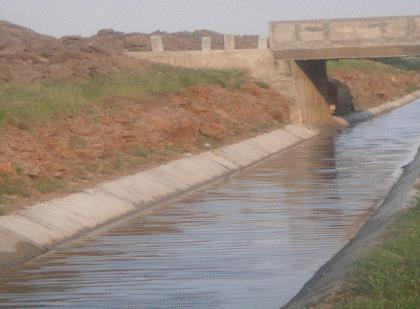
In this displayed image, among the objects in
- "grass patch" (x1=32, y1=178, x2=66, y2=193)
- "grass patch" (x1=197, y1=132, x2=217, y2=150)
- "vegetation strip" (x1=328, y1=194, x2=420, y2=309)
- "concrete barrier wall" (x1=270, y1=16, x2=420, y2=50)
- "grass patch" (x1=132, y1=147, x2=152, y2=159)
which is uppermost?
"concrete barrier wall" (x1=270, y1=16, x2=420, y2=50)

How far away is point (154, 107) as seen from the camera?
117 ft

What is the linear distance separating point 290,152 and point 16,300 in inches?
996

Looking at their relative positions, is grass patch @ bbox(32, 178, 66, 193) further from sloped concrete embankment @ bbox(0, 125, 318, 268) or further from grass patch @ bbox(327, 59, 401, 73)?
grass patch @ bbox(327, 59, 401, 73)

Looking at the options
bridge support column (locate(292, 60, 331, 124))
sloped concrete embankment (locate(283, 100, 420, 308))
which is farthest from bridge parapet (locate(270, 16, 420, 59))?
sloped concrete embankment (locate(283, 100, 420, 308))

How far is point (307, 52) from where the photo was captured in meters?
46.9

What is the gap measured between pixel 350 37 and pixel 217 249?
29.7 m

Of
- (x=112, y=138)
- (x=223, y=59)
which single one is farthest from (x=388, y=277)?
(x=223, y=59)

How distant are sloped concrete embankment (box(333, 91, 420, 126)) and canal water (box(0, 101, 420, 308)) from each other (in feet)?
82.2

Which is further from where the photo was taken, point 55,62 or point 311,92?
point 311,92

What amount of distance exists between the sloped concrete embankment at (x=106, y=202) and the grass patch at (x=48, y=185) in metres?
0.49

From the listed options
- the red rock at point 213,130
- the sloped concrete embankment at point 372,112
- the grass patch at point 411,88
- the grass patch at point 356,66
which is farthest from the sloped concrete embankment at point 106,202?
the grass patch at point 411,88

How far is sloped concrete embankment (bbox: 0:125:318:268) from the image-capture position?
18.3 metres

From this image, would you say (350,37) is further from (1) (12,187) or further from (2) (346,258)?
A: (2) (346,258)

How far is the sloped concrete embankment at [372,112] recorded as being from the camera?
5562 cm
